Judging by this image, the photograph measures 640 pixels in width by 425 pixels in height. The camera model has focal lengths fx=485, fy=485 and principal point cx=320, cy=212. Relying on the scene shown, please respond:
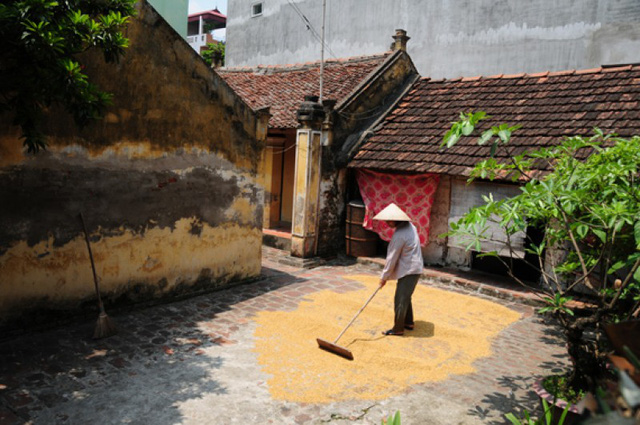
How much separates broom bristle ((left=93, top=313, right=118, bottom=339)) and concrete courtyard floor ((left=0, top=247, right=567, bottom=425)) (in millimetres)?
119

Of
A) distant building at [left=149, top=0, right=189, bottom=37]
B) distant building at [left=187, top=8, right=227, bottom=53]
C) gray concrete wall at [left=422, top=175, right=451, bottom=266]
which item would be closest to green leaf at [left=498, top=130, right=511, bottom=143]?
gray concrete wall at [left=422, top=175, right=451, bottom=266]

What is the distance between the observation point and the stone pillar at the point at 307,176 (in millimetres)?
11633

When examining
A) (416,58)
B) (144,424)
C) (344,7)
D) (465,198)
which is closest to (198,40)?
(344,7)

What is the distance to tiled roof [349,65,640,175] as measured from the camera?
33.4 ft

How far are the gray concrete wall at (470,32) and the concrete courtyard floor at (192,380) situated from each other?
450 inches

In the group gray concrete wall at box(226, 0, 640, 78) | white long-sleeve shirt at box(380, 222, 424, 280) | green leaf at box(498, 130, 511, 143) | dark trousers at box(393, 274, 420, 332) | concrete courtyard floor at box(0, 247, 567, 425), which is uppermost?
gray concrete wall at box(226, 0, 640, 78)

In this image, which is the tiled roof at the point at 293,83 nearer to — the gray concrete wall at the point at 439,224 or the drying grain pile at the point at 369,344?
the gray concrete wall at the point at 439,224

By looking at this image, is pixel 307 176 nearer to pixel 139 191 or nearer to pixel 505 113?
pixel 139 191

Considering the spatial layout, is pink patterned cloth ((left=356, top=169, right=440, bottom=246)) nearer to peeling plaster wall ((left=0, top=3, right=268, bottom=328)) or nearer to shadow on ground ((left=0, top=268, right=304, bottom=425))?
peeling plaster wall ((left=0, top=3, right=268, bottom=328))

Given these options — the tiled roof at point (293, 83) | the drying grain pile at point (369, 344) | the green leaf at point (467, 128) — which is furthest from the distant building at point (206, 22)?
the green leaf at point (467, 128)

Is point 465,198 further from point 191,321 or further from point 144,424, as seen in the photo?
point 144,424

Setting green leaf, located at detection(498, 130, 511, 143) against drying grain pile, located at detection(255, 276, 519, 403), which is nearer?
green leaf, located at detection(498, 130, 511, 143)

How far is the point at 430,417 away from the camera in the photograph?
5027 mm

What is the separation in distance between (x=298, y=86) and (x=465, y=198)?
6786mm
